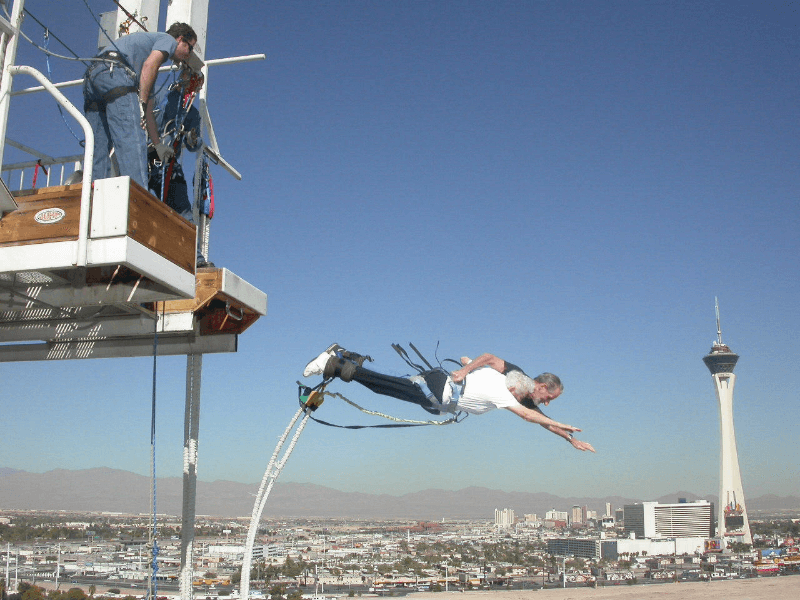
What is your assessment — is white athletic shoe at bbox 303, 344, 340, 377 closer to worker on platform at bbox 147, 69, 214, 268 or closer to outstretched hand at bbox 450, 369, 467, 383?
outstretched hand at bbox 450, 369, 467, 383

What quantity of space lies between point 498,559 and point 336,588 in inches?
1786

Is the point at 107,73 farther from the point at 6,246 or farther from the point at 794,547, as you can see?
the point at 794,547

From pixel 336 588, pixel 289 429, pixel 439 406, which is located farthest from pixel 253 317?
pixel 336 588

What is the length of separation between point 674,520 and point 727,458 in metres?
25.0

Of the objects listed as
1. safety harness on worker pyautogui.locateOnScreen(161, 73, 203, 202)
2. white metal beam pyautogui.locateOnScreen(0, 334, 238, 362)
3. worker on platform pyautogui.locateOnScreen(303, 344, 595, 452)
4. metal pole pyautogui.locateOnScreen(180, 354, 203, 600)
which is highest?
safety harness on worker pyautogui.locateOnScreen(161, 73, 203, 202)

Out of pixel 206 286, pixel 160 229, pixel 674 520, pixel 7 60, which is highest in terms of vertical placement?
pixel 7 60

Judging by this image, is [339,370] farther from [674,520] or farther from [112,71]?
[674,520]

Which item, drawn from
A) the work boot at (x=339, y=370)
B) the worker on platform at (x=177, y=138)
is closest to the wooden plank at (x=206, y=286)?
the worker on platform at (x=177, y=138)

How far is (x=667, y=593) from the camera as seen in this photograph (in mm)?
79625

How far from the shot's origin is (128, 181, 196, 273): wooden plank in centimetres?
573

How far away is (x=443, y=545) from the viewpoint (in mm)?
148000

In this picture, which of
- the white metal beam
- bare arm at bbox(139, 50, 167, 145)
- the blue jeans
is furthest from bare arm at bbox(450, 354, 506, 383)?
bare arm at bbox(139, 50, 167, 145)

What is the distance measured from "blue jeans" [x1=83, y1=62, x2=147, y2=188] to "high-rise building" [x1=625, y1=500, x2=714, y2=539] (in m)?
168

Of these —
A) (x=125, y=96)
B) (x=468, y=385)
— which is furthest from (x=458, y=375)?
(x=125, y=96)
